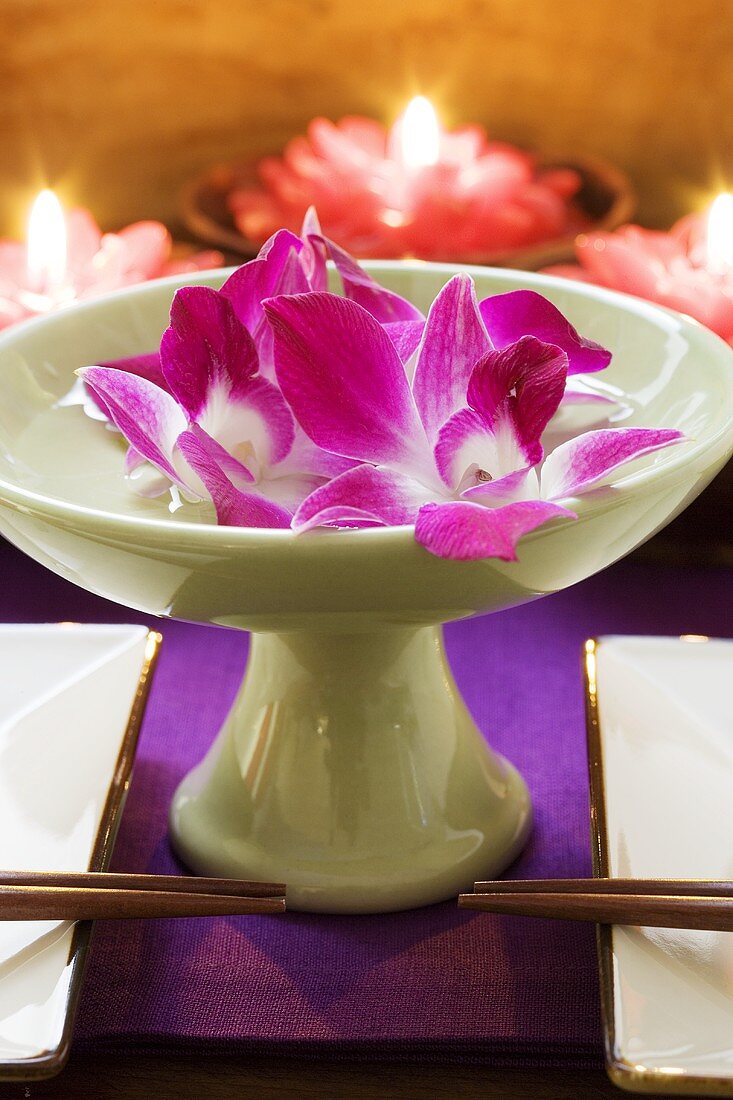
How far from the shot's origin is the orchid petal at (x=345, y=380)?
356 mm

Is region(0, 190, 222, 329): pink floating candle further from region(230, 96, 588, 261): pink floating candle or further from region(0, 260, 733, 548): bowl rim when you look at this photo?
region(0, 260, 733, 548): bowl rim

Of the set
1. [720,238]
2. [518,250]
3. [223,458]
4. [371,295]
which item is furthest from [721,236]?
[223,458]

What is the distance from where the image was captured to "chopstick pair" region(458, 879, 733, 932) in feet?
1.21

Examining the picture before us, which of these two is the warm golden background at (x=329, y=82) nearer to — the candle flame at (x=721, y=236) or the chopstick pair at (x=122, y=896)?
the candle flame at (x=721, y=236)

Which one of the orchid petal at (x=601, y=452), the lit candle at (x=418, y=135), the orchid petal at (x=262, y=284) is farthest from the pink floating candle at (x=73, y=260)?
the orchid petal at (x=601, y=452)

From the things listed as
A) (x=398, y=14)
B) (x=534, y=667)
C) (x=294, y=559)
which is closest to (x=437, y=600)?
(x=294, y=559)

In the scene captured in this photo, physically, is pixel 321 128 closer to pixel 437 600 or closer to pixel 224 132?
pixel 224 132

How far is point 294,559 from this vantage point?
32 centimetres

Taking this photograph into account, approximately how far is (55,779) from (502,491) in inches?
8.0

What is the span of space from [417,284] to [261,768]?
202 mm

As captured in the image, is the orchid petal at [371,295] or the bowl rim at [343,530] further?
the orchid petal at [371,295]

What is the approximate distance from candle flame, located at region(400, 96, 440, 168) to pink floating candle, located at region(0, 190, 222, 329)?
157 mm

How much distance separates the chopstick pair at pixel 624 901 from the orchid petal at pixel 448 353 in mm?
146

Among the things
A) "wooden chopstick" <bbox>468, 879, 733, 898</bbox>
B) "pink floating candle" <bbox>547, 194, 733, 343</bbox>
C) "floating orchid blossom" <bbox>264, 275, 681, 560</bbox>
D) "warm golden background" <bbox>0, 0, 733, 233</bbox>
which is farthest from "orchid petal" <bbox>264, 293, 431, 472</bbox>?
"warm golden background" <bbox>0, 0, 733, 233</bbox>
